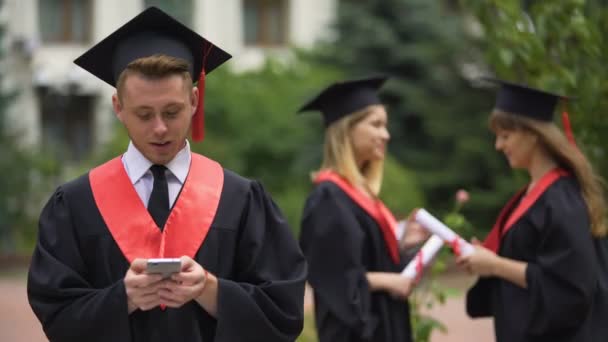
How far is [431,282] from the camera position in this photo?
6.39m

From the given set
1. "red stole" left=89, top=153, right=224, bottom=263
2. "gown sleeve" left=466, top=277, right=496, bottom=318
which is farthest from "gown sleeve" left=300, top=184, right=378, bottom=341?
"red stole" left=89, top=153, right=224, bottom=263

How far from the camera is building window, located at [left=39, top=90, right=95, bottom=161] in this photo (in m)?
28.8

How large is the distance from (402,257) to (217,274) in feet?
6.97

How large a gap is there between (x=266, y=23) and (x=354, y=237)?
977 inches

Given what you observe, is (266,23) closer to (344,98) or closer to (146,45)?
(344,98)

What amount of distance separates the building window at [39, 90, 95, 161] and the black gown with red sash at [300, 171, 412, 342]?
24.2 m

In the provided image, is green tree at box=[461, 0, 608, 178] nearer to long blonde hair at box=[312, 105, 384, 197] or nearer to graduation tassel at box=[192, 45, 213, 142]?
long blonde hair at box=[312, 105, 384, 197]

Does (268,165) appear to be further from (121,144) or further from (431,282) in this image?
(431,282)

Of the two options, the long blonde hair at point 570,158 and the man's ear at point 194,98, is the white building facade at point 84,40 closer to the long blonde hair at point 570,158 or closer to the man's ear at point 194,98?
the long blonde hair at point 570,158

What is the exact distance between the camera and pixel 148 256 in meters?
3.23

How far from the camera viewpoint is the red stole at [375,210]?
16.9ft

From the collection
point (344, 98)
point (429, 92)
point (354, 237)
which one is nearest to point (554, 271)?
point (354, 237)

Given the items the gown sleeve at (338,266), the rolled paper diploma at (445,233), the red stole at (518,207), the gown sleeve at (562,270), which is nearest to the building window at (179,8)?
the gown sleeve at (338,266)

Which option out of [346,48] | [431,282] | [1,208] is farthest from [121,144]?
[431,282]
